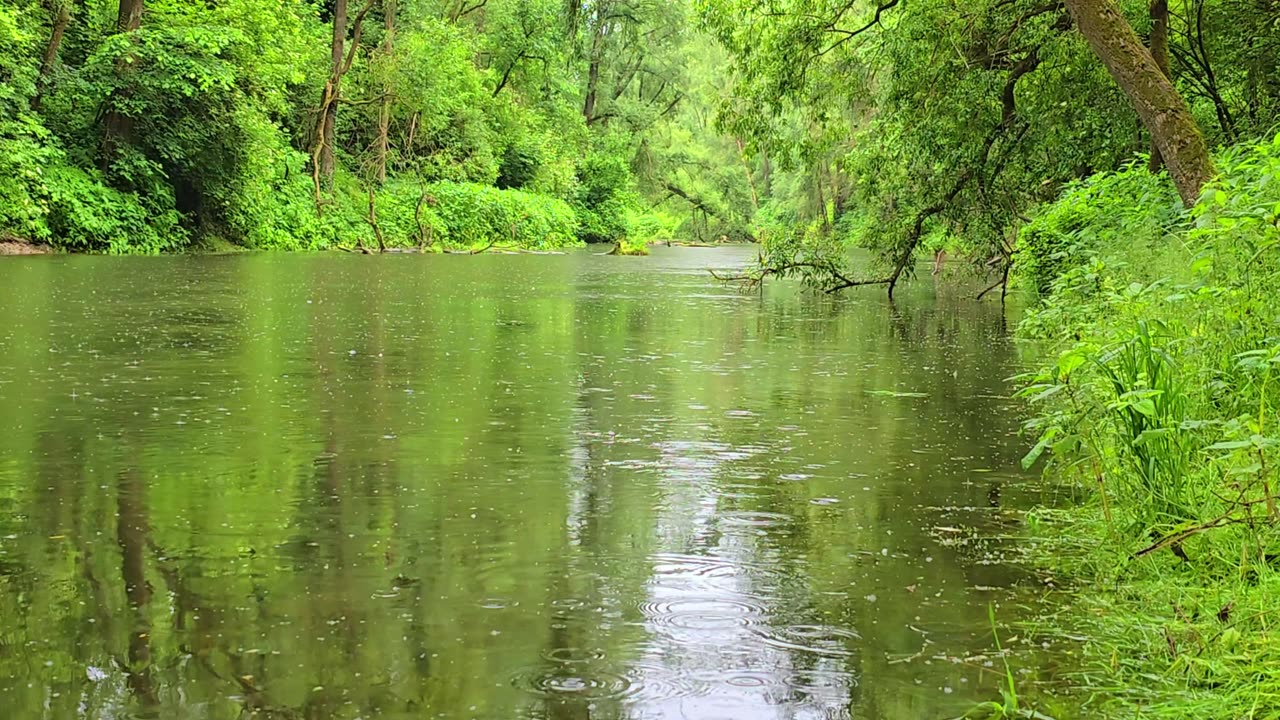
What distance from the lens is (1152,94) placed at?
375 inches

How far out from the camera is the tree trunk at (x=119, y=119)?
95.5 ft

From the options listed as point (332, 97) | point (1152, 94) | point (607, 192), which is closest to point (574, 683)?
point (1152, 94)

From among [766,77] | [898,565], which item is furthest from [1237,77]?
[898,565]

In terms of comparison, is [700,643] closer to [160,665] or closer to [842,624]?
[842,624]

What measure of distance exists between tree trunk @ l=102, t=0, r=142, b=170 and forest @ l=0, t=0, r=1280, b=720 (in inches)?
2.8

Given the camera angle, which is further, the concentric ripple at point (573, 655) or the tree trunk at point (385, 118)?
the tree trunk at point (385, 118)

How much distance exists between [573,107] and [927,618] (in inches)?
2154

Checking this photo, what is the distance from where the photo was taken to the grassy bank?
3564 mm

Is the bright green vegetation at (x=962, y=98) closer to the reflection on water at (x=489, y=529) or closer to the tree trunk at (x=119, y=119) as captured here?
the reflection on water at (x=489, y=529)

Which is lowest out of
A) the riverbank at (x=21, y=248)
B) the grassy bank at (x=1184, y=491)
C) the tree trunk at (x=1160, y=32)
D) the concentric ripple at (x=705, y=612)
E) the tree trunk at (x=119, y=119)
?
the concentric ripple at (x=705, y=612)

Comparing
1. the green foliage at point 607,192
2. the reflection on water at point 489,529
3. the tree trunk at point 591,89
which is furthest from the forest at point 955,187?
the tree trunk at point 591,89

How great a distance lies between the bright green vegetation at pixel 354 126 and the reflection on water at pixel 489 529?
10.5m

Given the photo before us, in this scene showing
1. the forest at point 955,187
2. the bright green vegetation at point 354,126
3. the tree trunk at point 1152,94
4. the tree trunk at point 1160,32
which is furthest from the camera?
the bright green vegetation at point 354,126

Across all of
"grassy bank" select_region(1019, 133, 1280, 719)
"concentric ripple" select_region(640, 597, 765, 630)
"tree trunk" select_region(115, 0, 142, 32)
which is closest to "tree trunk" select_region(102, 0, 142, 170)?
"tree trunk" select_region(115, 0, 142, 32)
